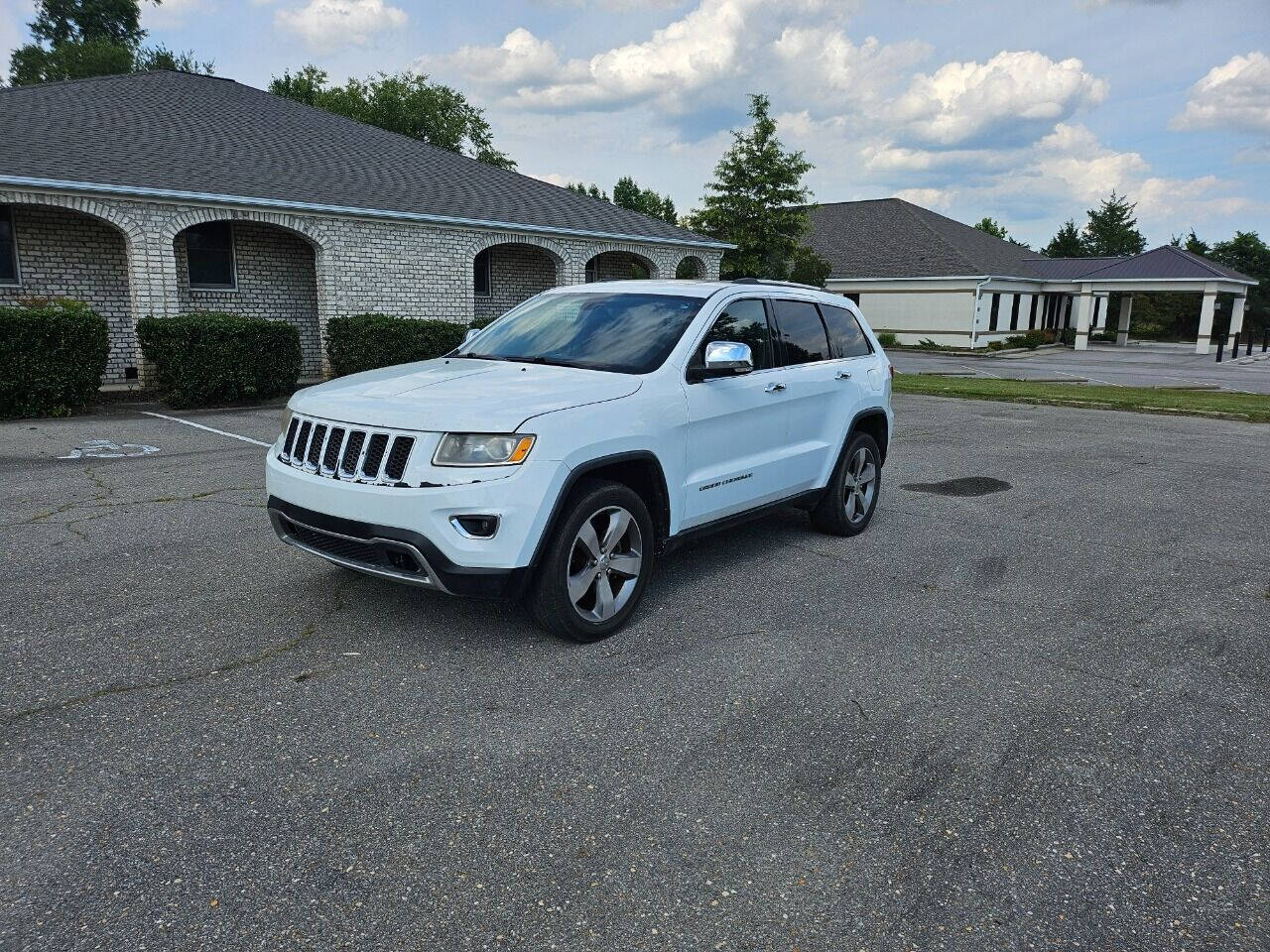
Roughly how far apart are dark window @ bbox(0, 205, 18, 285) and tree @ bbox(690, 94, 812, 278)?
2416 centimetres

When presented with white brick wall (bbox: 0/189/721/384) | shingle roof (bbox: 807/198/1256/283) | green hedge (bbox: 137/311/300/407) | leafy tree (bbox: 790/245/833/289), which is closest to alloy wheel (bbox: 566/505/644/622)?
green hedge (bbox: 137/311/300/407)

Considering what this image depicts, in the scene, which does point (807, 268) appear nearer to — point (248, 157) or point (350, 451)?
point (248, 157)

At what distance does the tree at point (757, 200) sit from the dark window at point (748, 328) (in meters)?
29.3

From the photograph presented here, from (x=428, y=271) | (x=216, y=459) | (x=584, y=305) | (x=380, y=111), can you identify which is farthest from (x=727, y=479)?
(x=380, y=111)

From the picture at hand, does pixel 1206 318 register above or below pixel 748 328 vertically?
above

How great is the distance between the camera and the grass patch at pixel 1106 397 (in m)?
16.3

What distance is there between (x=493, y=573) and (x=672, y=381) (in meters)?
1.53

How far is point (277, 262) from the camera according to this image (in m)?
18.6

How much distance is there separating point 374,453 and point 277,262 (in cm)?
1633

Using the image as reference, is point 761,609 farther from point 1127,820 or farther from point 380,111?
point 380,111

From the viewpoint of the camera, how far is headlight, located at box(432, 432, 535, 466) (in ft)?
13.3

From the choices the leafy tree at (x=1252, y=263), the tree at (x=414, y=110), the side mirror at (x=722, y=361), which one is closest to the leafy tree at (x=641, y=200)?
the tree at (x=414, y=110)

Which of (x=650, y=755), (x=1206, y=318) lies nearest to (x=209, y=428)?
(x=650, y=755)

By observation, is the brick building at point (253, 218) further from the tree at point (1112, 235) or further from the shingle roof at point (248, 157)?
the tree at point (1112, 235)
